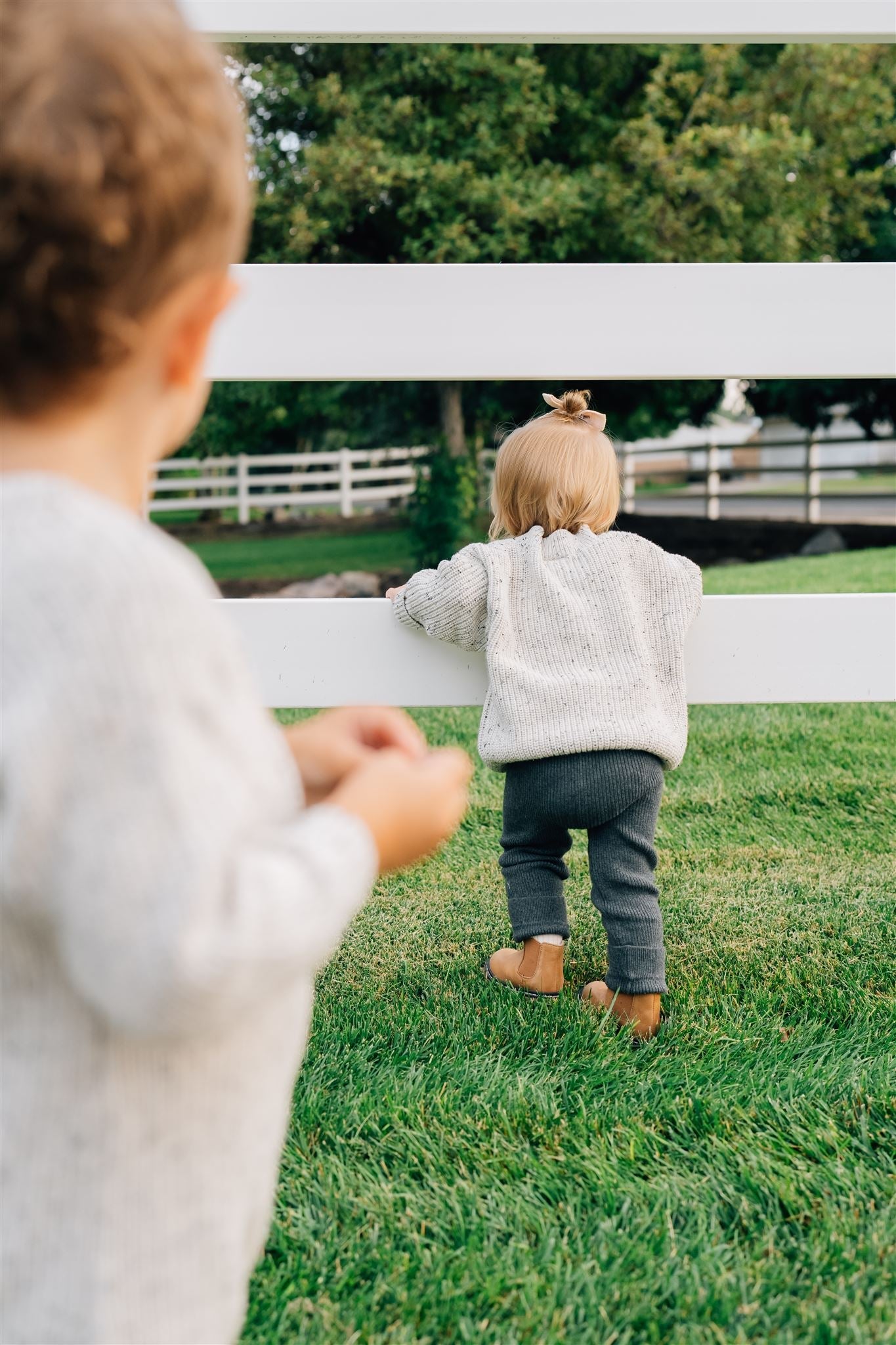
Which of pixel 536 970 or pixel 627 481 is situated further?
pixel 627 481

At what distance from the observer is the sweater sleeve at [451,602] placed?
2125 mm

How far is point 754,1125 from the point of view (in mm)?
1874

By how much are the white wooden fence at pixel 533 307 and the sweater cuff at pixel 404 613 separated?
0.13 m

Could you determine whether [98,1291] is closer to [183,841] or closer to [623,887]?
[183,841]

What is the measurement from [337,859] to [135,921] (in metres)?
0.16

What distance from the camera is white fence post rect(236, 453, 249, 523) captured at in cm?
1997

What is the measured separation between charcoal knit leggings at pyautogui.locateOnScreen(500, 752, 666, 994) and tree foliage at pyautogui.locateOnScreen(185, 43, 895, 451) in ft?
32.9

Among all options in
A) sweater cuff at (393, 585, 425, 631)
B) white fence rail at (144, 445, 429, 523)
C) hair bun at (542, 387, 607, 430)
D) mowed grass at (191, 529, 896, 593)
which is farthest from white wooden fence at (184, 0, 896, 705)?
white fence rail at (144, 445, 429, 523)

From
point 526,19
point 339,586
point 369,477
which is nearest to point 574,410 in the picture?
point 526,19

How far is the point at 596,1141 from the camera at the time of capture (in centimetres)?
183

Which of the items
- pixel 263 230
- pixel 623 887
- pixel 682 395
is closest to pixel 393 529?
pixel 682 395

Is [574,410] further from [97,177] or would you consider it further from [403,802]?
[97,177]

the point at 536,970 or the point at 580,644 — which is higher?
the point at 580,644

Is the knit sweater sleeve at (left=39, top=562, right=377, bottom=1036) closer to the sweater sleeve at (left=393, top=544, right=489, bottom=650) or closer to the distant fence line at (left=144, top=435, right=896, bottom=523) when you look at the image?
the sweater sleeve at (left=393, top=544, right=489, bottom=650)
